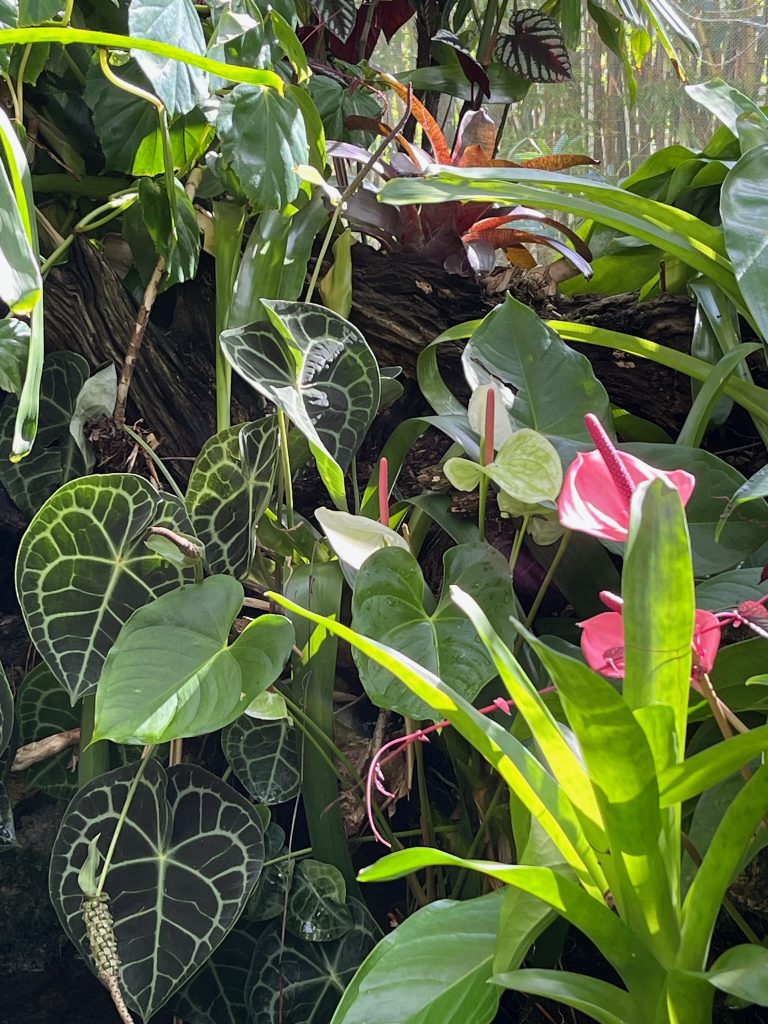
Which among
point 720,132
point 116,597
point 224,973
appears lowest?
point 224,973

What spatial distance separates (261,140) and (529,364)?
0.30 m

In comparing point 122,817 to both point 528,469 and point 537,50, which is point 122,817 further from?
point 537,50

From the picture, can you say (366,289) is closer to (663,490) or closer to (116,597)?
(116,597)

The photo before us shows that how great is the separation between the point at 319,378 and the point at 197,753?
45cm

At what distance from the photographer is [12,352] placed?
0.72m

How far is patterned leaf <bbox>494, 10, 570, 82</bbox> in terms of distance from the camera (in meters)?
1.20

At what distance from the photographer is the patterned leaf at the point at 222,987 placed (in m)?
0.81

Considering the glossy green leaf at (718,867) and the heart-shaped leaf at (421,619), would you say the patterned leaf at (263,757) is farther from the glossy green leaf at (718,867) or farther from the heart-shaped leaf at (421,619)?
the glossy green leaf at (718,867)

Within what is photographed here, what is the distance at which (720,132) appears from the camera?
88cm

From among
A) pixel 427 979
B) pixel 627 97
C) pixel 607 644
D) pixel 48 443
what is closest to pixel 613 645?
pixel 607 644

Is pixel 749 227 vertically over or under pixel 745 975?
over

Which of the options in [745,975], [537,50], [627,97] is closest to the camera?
[745,975]

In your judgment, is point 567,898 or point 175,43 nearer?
point 567,898

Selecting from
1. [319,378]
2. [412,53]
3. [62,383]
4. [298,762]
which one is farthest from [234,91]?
[412,53]
